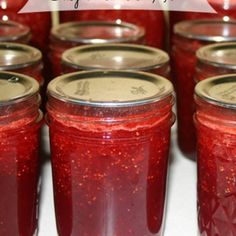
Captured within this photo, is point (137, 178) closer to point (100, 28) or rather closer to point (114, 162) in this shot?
point (114, 162)

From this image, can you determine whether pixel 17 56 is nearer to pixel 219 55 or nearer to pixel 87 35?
pixel 87 35

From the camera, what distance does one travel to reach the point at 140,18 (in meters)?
1.49

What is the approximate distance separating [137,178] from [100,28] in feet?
1.95

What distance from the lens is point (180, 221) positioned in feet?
3.62

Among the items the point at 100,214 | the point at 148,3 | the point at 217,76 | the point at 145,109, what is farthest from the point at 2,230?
the point at 148,3

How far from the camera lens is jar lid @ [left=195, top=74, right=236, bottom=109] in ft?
3.01

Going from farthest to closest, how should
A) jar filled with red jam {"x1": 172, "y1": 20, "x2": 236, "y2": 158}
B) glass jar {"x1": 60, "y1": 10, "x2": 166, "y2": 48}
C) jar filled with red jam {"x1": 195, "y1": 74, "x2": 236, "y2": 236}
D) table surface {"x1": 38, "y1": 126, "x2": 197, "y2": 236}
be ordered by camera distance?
1. glass jar {"x1": 60, "y1": 10, "x2": 166, "y2": 48}
2. jar filled with red jam {"x1": 172, "y1": 20, "x2": 236, "y2": 158}
3. table surface {"x1": 38, "y1": 126, "x2": 197, "y2": 236}
4. jar filled with red jam {"x1": 195, "y1": 74, "x2": 236, "y2": 236}

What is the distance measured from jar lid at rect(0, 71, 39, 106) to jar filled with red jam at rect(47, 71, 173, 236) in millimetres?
37

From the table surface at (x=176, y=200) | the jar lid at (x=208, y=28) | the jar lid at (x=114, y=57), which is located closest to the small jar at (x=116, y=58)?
the jar lid at (x=114, y=57)

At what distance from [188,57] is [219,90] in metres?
0.33

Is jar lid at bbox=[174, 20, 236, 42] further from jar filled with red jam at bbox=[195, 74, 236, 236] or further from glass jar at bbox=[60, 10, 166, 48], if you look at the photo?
jar filled with red jam at bbox=[195, 74, 236, 236]

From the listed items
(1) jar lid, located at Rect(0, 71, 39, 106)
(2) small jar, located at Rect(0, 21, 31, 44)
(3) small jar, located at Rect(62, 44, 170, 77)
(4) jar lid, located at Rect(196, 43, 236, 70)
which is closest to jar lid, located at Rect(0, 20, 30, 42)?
(2) small jar, located at Rect(0, 21, 31, 44)

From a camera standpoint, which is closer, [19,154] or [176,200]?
[19,154]

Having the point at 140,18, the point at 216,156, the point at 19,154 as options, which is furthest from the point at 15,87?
the point at 140,18
